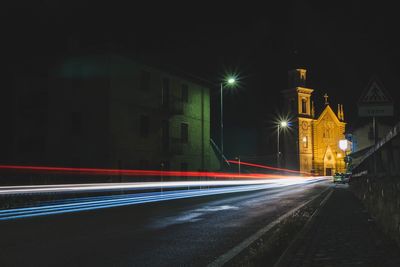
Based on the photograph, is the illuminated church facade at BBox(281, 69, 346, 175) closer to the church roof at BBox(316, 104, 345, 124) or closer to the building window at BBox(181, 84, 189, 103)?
the church roof at BBox(316, 104, 345, 124)

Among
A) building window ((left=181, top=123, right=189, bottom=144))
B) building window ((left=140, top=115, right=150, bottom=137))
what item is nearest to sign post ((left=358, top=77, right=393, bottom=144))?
building window ((left=140, top=115, right=150, bottom=137))

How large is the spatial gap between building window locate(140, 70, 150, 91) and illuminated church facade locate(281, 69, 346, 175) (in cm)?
5207

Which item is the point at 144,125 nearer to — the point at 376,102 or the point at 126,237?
the point at 126,237

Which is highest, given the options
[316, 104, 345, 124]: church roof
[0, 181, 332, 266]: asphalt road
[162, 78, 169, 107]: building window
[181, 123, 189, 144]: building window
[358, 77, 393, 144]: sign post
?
[316, 104, 345, 124]: church roof

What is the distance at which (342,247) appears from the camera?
7.01 m

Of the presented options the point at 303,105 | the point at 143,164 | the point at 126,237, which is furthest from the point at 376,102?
the point at 303,105

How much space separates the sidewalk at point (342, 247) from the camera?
578 cm

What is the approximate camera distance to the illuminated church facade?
85.0m

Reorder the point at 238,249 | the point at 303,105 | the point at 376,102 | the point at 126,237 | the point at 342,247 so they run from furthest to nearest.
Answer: the point at 303,105 → the point at 126,237 → the point at 376,102 → the point at 238,249 → the point at 342,247

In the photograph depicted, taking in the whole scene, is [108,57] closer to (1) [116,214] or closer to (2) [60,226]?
(1) [116,214]

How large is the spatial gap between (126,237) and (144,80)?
94.8 feet

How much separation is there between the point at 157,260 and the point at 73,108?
28.2m

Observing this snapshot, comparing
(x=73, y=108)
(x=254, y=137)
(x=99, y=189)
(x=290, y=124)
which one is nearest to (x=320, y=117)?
(x=290, y=124)

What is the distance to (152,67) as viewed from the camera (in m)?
37.9
